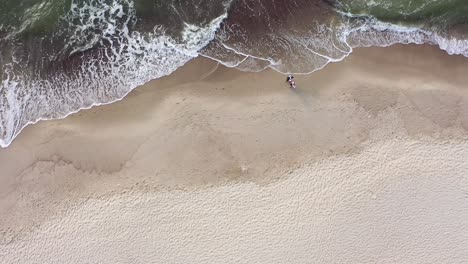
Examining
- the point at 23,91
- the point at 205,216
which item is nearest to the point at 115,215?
the point at 205,216

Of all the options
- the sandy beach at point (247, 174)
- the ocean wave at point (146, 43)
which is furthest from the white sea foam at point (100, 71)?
the sandy beach at point (247, 174)

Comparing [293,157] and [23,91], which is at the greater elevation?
[23,91]

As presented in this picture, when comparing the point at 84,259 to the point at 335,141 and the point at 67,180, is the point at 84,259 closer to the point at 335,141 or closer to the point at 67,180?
the point at 67,180

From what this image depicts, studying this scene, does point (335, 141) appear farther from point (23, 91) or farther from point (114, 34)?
point (23, 91)

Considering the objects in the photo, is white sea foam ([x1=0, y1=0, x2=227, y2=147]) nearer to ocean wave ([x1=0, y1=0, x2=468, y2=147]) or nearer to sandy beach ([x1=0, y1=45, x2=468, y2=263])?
ocean wave ([x1=0, y1=0, x2=468, y2=147])

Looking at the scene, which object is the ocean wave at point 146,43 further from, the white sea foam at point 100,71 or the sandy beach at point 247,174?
the sandy beach at point 247,174

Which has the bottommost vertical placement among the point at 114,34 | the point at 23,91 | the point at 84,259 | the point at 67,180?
the point at 84,259

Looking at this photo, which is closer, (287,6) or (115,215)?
(115,215)

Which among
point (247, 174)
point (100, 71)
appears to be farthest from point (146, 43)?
point (247, 174)
